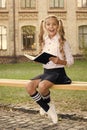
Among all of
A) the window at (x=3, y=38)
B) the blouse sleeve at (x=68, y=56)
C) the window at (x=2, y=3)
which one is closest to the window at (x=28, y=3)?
the window at (x=2, y=3)

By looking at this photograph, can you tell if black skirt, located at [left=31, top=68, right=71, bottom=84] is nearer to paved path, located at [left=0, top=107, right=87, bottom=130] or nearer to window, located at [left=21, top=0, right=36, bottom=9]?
paved path, located at [left=0, top=107, right=87, bottom=130]

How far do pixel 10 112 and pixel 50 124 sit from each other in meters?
1.50

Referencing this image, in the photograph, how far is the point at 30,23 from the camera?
33031mm

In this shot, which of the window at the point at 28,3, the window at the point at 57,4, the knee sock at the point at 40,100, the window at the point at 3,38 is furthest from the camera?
the window at the point at 57,4

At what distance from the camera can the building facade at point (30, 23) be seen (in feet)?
108

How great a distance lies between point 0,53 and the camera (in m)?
32.9

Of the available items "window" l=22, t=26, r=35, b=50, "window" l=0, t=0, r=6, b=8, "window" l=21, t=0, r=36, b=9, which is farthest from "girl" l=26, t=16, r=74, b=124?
"window" l=0, t=0, r=6, b=8

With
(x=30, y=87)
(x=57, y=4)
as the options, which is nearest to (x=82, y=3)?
(x=57, y=4)

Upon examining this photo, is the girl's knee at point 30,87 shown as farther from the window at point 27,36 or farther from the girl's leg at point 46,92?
the window at point 27,36

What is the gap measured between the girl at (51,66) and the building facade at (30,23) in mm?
26674

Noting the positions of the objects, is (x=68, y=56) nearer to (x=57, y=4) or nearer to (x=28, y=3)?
(x=28, y=3)

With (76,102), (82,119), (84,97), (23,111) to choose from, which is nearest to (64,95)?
(84,97)

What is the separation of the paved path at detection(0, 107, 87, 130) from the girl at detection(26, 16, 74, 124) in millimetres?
339

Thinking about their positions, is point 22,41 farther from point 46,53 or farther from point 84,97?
point 46,53
